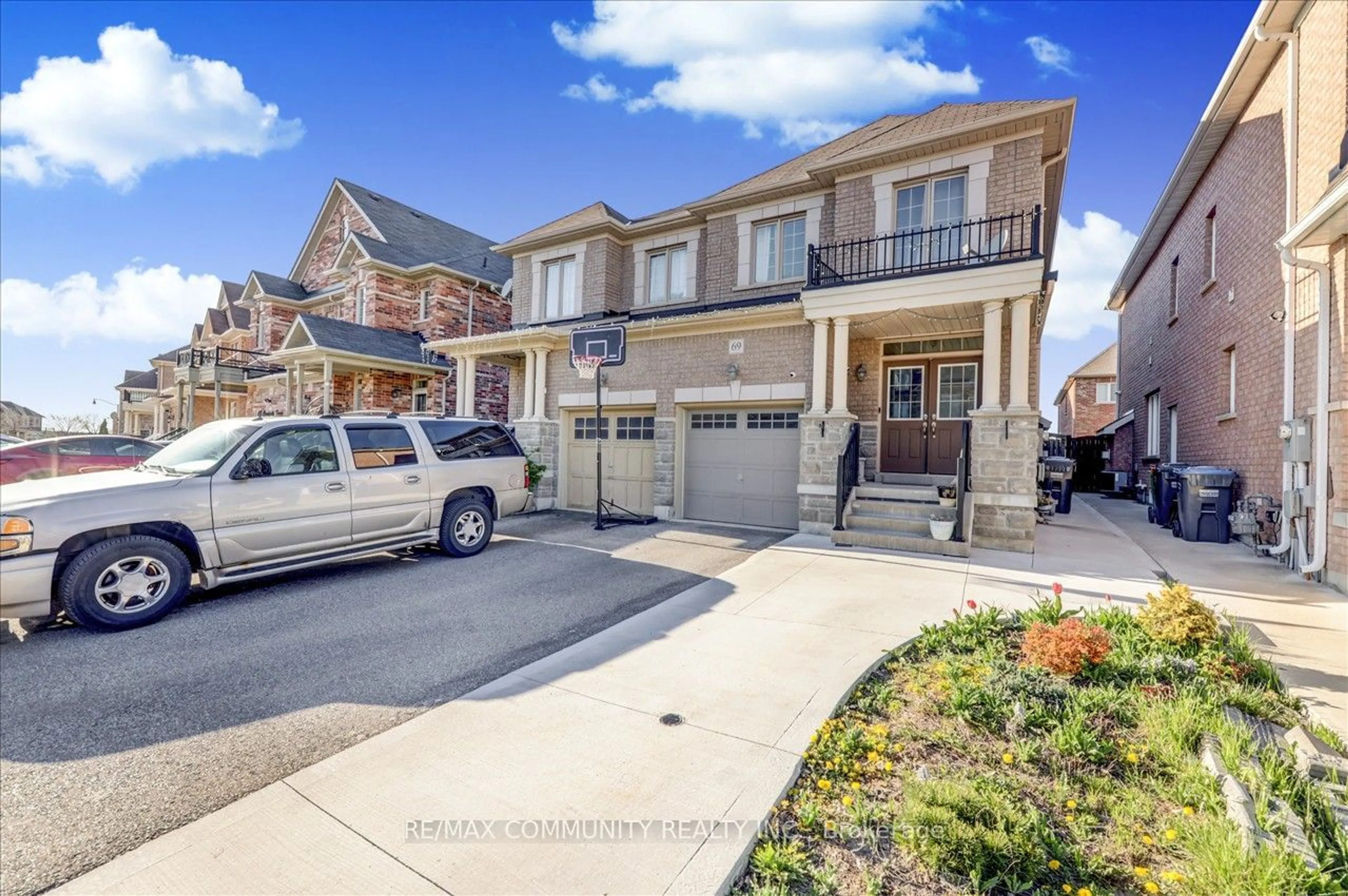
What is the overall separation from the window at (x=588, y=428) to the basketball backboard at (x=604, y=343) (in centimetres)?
144

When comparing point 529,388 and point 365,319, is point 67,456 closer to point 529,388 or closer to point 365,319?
point 365,319

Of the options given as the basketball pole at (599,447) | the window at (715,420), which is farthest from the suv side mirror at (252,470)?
the window at (715,420)

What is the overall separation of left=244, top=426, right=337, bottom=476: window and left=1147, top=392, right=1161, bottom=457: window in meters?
18.8

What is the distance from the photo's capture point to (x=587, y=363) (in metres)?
10.7

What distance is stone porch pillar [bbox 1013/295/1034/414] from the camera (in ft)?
26.5

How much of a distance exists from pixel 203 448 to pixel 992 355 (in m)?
10.1

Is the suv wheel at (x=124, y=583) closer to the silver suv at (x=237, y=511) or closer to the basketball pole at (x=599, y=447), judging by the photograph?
the silver suv at (x=237, y=511)

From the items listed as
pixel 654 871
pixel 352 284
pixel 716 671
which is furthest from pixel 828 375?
pixel 352 284

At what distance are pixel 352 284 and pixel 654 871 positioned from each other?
2139 centimetres

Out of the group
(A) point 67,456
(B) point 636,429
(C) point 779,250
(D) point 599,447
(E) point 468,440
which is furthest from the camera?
(B) point 636,429

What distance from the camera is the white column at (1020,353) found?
809 centimetres

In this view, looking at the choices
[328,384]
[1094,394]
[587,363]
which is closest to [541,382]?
[587,363]

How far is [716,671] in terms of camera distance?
3.98 m

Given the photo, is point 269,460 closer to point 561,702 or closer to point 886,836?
point 561,702
